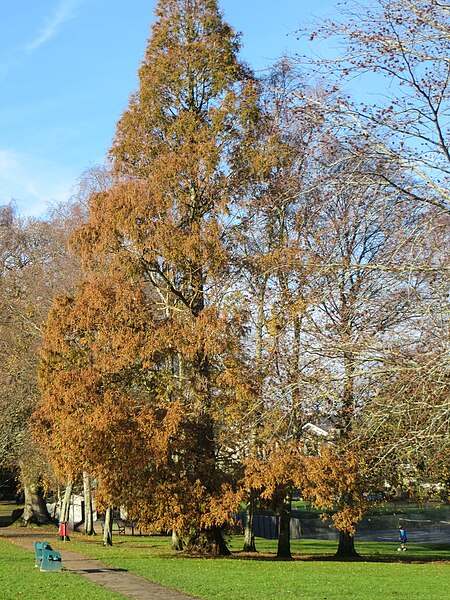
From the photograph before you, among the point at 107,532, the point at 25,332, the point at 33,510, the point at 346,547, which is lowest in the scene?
the point at 346,547

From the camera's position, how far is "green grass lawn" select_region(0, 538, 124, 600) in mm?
12358

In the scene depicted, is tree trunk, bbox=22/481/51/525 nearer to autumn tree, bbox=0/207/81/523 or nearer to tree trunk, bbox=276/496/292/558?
autumn tree, bbox=0/207/81/523

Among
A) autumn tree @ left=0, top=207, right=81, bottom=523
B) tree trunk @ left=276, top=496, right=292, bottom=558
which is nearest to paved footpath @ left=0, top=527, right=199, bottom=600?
tree trunk @ left=276, top=496, right=292, bottom=558

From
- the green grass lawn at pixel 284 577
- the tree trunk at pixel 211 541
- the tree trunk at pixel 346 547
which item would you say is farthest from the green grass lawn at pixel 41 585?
the tree trunk at pixel 346 547

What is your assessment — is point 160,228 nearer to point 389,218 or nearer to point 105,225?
point 105,225

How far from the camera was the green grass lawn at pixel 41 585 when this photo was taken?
12358 mm

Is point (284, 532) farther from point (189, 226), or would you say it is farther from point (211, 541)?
point (189, 226)

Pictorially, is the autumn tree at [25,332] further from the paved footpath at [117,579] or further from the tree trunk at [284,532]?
the tree trunk at [284,532]

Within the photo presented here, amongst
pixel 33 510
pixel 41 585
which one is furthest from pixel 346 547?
pixel 33 510

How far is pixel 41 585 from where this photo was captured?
1391 cm

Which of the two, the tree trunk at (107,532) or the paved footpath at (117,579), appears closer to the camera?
the paved footpath at (117,579)

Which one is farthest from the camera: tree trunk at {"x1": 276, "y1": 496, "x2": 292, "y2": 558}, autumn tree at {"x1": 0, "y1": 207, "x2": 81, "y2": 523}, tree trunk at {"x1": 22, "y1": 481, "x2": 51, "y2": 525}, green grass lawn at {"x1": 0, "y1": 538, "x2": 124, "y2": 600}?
tree trunk at {"x1": 22, "y1": 481, "x2": 51, "y2": 525}

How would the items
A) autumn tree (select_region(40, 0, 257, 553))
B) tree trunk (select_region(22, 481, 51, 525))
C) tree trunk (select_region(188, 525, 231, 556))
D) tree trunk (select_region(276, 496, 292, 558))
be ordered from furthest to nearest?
1. tree trunk (select_region(22, 481, 51, 525))
2. tree trunk (select_region(276, 496, 292, 558))
3. tree trunk (select_region(188, 525, 231, 556))
4. autumn tree (select_region(40, 0, 257, 553))

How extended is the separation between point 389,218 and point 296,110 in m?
1.80
